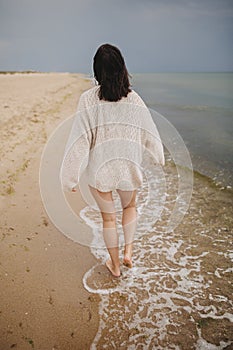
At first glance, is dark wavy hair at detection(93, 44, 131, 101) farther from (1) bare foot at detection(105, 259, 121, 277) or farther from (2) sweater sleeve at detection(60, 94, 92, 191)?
(1) bare foot at detection(105, 259, 121, 277)

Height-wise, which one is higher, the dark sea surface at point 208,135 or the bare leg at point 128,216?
the bare leg at point 128,216

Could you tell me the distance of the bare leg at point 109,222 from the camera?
2703mm

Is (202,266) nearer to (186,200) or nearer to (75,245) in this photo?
(75,245)

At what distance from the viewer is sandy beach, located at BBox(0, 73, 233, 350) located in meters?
2.32

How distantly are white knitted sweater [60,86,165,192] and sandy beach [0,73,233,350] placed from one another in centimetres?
89

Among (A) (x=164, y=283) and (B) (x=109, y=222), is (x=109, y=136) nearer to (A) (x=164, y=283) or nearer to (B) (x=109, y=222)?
(B) (x=109, y=222)

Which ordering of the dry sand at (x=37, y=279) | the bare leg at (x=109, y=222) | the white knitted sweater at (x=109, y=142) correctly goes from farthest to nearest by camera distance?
1. the bare leg at (x=109, y=222)
2. the white knitted sweater at (x=109, y=142)
3. the dry sand at (x=37, y=279)

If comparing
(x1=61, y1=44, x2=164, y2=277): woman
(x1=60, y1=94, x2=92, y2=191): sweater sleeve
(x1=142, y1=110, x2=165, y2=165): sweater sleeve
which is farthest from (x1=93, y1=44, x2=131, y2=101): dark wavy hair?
(x1=142, y1=110, x2=165, y2=165): sweater sleeve

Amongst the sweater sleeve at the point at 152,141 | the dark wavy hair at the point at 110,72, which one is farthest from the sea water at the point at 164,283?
the dark wavy hair at the point at 110,72

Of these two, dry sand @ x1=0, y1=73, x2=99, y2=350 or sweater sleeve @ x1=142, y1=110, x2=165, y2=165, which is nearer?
dry sand @ x1=0, y1=73, x2=99, y2=350

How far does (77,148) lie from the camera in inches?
98.0

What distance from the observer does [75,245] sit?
345cm

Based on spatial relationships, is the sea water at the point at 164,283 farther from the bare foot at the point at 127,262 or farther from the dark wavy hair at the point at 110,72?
the dark wavy hair at the point at 110,72

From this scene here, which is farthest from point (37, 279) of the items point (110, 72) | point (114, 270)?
point (110, 72)
